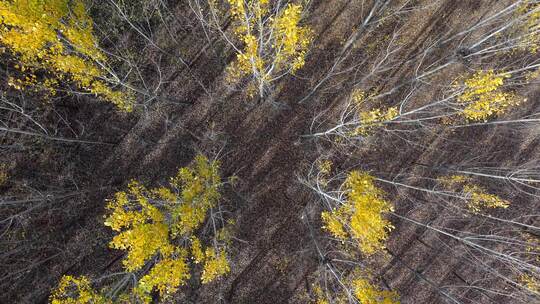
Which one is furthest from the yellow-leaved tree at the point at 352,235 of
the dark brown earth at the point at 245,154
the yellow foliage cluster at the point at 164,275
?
the yellow foliage cluster at the point at 164,275

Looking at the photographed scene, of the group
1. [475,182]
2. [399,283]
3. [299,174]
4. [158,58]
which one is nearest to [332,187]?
[299,174]

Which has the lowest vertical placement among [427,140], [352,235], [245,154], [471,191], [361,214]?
[471,191]

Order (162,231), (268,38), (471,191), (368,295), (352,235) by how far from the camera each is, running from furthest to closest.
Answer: (471,191)
(352,235)
(268,38)
(368,295)
(162,231)

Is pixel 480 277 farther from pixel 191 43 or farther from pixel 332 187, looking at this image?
pixel 191 43

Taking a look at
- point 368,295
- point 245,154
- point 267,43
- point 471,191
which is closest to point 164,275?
point 245,154

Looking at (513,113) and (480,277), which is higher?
(513,113)

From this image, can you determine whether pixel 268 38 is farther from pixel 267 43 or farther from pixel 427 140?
pixel 427 140

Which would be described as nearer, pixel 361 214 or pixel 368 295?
pixel 361 214
